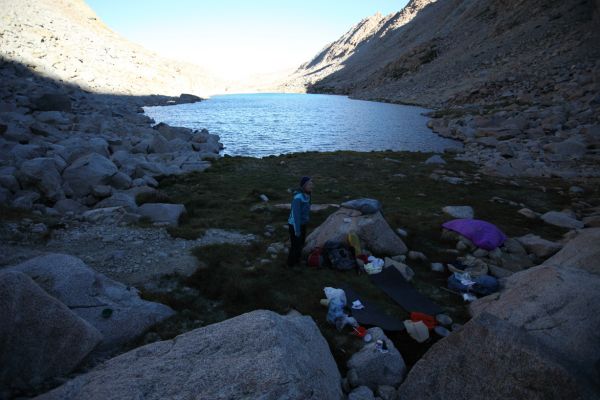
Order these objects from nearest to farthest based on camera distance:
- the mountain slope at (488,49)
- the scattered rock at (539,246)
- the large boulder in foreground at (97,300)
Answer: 1. the large boulder in foreground at (97,300)
2. the scattered rock at (539,246)
3. the mountain slope at (488,49)

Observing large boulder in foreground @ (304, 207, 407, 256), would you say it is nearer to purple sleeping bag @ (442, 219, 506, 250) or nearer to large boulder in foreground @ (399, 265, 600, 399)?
purple sleeping bag @ (442, 219, 506, 250)

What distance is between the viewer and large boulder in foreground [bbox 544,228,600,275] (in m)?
7.18

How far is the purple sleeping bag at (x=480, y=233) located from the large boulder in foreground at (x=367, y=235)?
2.13 metres

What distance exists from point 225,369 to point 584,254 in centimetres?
788

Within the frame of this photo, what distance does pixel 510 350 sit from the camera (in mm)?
3840

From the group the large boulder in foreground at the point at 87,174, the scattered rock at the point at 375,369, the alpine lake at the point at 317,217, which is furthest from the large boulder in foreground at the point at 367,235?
the large boulder in foreground at the point at 87,174

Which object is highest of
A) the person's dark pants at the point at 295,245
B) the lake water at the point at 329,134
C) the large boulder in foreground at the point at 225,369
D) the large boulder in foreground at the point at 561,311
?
the large boulder in foreground at the point at 225,369

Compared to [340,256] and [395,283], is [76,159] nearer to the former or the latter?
[340,256]

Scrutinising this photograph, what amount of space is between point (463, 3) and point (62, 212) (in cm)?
12531

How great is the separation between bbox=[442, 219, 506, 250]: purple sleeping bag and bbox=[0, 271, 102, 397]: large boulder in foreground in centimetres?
976

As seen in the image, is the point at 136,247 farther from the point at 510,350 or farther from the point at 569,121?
the point at 569,121

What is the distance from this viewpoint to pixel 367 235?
9.92 m

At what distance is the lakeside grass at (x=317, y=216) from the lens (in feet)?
23.7

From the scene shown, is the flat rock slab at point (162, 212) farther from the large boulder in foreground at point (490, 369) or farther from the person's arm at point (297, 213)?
the large boulder in foreground at point (490, 369)
